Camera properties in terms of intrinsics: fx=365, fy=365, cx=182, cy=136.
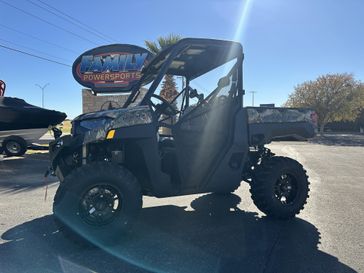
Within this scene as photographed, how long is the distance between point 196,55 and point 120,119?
1.95 m

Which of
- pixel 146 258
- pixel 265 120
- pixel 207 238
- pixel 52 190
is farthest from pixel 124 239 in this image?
pixel 52 190

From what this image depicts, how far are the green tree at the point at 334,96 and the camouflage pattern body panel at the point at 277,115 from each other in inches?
1392

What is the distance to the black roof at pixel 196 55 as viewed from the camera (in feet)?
16.0

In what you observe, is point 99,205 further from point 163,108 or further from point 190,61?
point 190,61

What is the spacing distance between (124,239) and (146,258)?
615 mm

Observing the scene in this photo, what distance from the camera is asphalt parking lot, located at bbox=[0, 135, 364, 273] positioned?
12.0 feet

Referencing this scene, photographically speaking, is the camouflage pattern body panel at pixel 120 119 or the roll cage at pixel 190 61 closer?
the camouflage pattern body panel at pixel 120 119

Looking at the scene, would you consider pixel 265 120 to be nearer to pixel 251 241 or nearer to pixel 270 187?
pixel 270 187

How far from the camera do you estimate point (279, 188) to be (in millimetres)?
5523

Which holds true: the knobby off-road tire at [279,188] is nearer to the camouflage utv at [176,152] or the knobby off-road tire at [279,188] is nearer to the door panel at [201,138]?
the camouflage utv at [176,152]

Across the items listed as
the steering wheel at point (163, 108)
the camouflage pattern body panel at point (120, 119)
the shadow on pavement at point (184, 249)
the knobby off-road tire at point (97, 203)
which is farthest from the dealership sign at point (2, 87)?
the knobby off-road tire at point (97, 203)

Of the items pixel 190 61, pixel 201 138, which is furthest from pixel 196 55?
pixel 201 138

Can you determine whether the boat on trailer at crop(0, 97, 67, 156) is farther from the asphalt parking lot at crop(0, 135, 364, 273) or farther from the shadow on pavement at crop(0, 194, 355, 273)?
the shadow on pavement at crop(0, 194, 355, 273)

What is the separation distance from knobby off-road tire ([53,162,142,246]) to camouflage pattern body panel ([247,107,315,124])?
206cm
